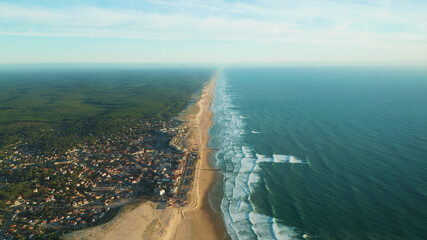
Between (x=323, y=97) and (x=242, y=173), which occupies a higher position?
(x=323, y=97)

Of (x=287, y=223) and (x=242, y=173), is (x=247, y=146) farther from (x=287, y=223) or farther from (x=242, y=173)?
(x=287, y=223)

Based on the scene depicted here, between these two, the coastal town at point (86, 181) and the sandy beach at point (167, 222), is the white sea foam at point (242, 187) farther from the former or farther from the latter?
the coastal town at point (86, 181)

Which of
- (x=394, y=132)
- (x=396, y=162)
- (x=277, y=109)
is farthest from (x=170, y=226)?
(x=277, y=109)

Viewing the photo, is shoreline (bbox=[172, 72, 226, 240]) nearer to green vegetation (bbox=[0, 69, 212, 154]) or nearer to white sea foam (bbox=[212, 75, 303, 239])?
white sea foam (bbox=[212, 75, 303, 239])

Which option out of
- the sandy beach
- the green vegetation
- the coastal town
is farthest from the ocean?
the green vegetation

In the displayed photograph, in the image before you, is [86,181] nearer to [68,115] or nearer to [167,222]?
[167,222]
